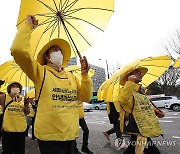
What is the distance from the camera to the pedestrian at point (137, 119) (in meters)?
3.72

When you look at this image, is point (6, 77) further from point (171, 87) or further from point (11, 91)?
point (171, 87)

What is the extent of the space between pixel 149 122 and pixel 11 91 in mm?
2534

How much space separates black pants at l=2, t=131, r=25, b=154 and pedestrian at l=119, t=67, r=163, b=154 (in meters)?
1.78

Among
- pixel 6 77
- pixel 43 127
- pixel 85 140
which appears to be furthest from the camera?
pixel 85 140

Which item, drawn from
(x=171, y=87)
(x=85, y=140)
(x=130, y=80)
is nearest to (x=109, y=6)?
(x=130, y=80)

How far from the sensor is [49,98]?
2.72m

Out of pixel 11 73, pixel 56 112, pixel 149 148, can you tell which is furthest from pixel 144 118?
pixel 11 73

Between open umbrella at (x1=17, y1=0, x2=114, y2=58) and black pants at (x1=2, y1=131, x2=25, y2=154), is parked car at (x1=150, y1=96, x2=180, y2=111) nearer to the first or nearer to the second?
black pants at (x1=2, y1=131, x2=25, y2=154)

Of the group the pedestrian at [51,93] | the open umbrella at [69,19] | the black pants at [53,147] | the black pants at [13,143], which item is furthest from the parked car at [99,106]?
the black pants at [53,147]

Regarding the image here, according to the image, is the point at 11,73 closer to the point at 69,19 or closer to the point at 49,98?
the point at 69,19

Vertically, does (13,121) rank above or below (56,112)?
below

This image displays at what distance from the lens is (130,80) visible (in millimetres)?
3770

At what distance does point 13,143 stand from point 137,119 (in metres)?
2.16

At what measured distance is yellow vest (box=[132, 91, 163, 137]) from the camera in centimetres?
375
